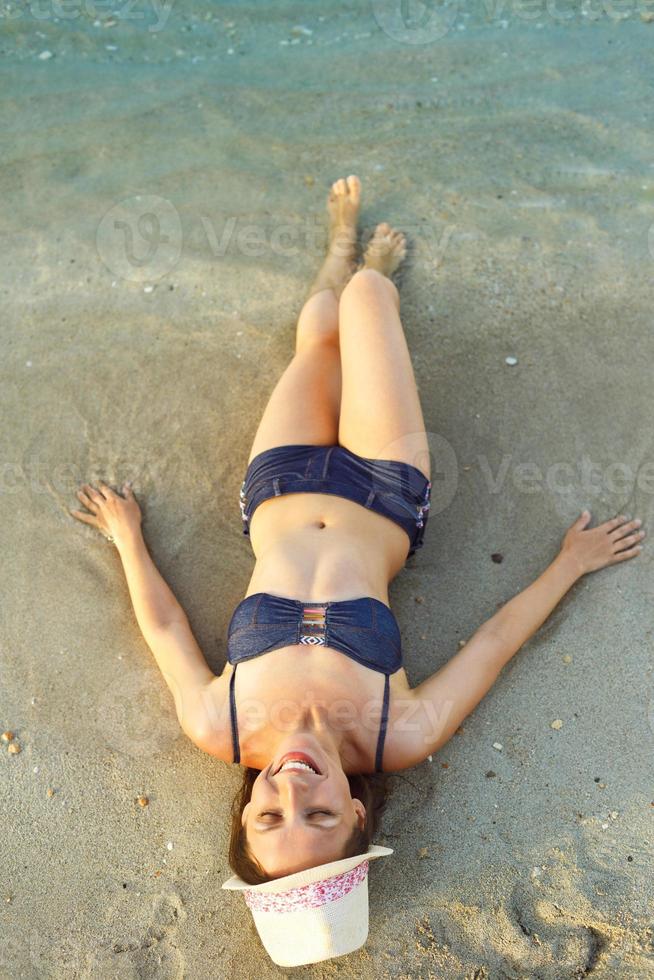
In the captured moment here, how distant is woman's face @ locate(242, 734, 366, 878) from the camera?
2236mm

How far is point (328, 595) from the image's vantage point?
270cm

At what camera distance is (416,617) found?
3.28 metres

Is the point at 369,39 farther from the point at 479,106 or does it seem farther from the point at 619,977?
the point at 619,977

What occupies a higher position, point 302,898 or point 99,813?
point 302,898

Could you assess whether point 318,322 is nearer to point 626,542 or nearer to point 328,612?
point 328,612

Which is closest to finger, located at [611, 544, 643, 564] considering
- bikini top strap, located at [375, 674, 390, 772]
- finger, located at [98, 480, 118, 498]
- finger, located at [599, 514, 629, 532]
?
finger, located at [599, 514, 629, 532]

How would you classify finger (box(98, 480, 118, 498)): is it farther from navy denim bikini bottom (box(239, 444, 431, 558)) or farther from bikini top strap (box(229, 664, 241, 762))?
bikini top strap (box(229, 664, 241, 762))

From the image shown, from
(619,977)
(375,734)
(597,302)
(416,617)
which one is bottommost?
(619,977)

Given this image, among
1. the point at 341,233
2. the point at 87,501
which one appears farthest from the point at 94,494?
the point at 341,233

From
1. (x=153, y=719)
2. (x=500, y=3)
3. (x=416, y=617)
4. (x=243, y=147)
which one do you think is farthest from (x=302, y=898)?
(x=500, y=3)

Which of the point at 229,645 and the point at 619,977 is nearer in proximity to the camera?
the point at 619,977

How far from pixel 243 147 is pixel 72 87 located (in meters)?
1.18

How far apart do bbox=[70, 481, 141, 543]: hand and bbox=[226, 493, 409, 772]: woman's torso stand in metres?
0.62

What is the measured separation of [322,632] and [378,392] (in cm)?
96
